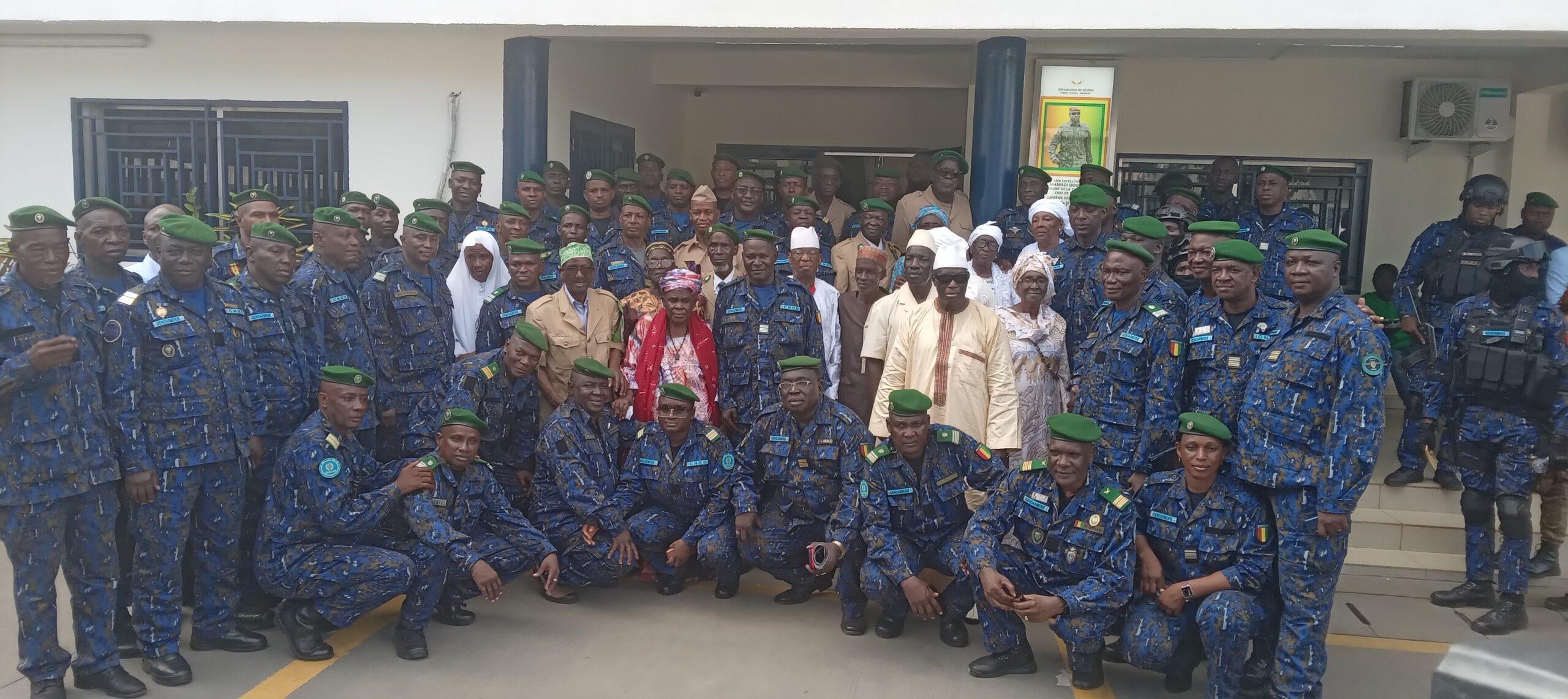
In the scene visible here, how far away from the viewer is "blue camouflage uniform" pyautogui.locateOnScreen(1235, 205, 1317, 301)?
664 cm

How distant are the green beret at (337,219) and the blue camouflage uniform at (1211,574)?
13.6 feet

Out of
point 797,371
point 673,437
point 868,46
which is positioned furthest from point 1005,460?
point 868,46

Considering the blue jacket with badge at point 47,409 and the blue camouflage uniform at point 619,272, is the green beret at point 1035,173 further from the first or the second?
the blue jacket with badge at point 47,409

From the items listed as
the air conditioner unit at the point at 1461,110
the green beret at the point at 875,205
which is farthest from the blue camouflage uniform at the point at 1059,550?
the air conditioner unit at the point at 1461,110

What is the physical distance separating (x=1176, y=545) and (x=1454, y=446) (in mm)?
2285

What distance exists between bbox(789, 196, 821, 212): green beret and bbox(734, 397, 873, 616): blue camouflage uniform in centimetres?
197

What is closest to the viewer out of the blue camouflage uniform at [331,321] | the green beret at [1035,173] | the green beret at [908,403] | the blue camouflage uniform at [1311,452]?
the blue camouflage uniform at [1311,452]

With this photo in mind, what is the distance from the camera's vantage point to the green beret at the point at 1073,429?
425cm

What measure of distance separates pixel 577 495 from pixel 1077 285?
9.65 ft

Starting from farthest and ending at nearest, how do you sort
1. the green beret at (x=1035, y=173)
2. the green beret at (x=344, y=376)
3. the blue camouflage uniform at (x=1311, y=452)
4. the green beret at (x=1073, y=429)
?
1. the green beret at (x=1035, y=173)
2. the green beret at (x=344, y=376)
3. the green beret at (x=1073, y=429)
4. the blue camouflage uniform at (x=1311, y=452)

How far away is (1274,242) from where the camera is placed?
22.2 feet

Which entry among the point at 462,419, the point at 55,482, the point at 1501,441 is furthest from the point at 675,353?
the point at 1501,441

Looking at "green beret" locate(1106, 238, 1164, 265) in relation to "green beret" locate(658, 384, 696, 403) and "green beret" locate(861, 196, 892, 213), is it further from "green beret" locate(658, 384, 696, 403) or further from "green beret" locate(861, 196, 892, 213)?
"green beret" locate(861, 196, 892, 213)

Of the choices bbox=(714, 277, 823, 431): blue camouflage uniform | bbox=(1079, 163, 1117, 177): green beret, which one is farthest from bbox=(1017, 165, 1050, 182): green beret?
bbox=(714, 277, 823, 431): blue camouflage uniform
